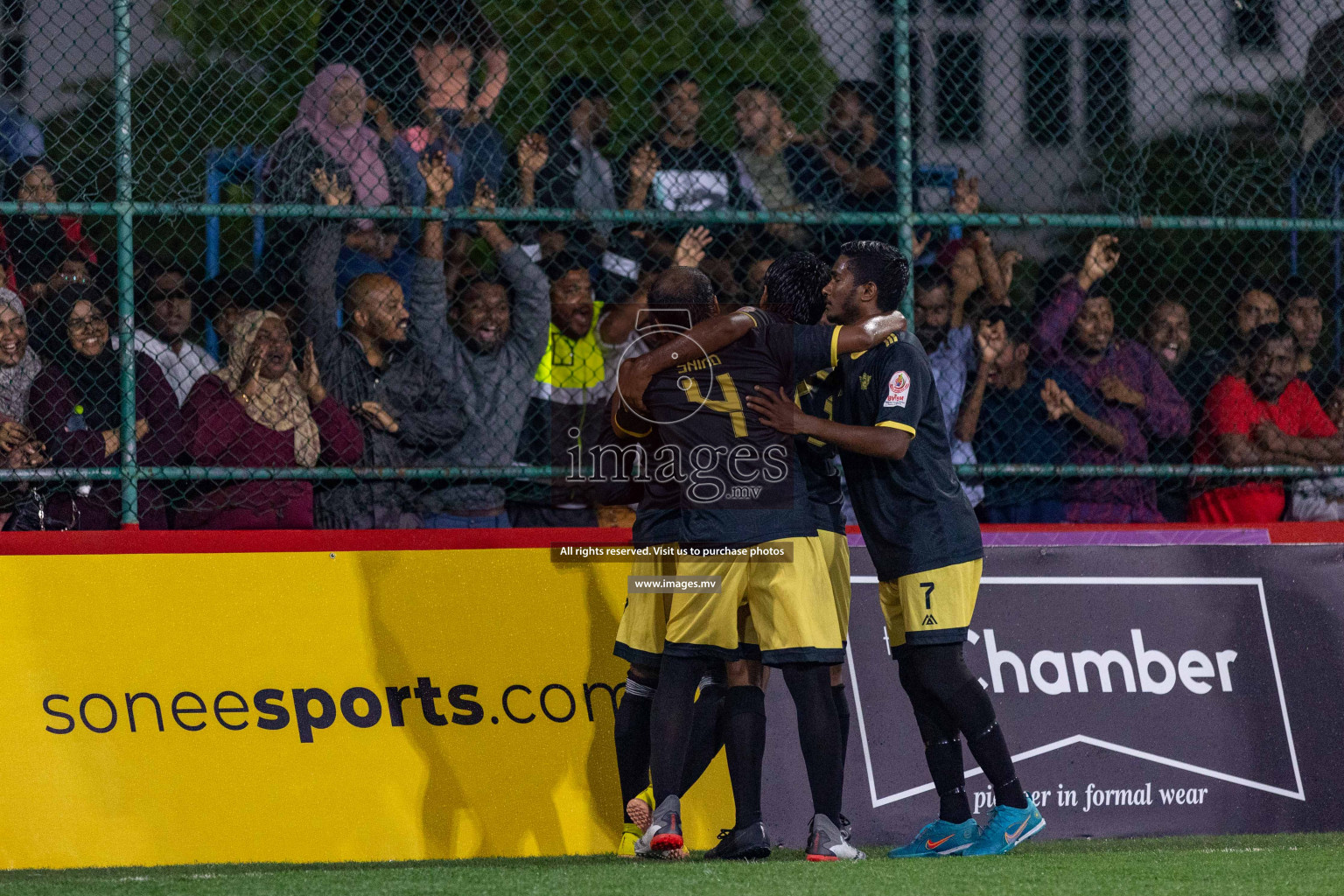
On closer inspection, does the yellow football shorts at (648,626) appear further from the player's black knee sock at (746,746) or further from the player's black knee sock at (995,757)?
the player's black knee sock at (995,757)

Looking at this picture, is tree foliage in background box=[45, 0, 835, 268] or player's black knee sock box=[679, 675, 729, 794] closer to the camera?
player's black knee sock box=[679, 675, 729, 794]

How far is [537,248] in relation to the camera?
19.7 feet

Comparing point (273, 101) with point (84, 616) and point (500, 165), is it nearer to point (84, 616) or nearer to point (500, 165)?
point (500, 165)

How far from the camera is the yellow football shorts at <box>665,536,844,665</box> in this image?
450 centimetres

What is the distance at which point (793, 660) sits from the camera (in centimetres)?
448

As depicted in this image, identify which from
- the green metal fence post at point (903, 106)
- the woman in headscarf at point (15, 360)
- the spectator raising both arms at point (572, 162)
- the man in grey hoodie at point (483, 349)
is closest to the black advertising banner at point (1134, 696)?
the green metal fence post at point (903, 106)

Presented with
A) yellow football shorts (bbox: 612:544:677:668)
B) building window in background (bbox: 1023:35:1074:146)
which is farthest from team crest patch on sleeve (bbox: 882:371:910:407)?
building window in background (bbox: 1023:35:1074:146)

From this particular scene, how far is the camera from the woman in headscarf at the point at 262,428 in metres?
5.55

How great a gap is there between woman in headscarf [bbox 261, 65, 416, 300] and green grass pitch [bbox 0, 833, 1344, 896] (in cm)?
244

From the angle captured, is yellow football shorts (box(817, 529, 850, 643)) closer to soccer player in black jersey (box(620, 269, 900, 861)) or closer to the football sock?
soccer player in black jersey (box(620, 269, 900, 861))

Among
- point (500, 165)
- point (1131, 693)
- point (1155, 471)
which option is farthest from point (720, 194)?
point (1131, 693)

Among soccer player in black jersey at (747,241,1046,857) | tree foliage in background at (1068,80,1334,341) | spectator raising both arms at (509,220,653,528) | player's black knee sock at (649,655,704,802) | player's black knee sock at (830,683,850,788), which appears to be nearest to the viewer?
player's black knee sock at (649,655,704,802)

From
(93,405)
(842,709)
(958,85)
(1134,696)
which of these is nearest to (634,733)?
(842,709)

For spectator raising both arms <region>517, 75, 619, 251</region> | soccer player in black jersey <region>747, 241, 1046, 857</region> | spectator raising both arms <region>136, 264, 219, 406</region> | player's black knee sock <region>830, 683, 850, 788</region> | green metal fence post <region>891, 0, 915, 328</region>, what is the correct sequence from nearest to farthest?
soccer player in black jersey <region>747, 241, 1046, 857</region> < player's black knee sock <region>830, 683, 850, 788</region> < spectator raising both arms <region>136, 264, 219, 406</region> < green metal fence post <region>891, 0, 915, 328</region> < spectator raising both arms <region>517, 75, 619, 251</region>
